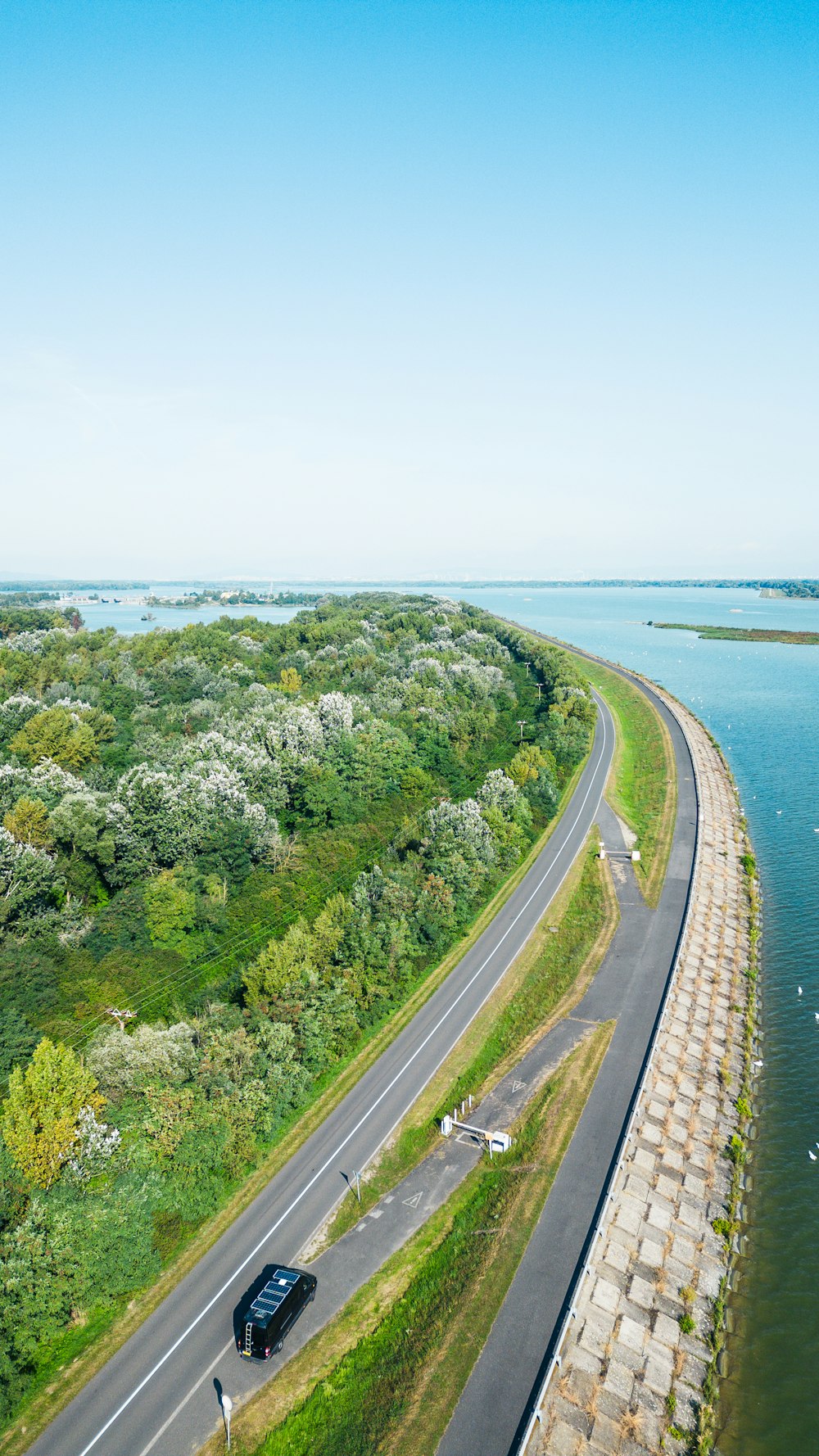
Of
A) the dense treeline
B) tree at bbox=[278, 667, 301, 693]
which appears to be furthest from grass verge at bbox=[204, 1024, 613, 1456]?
tree at bbox=[278, 667, 301, 693]

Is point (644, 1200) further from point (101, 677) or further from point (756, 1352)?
point (101, 677)

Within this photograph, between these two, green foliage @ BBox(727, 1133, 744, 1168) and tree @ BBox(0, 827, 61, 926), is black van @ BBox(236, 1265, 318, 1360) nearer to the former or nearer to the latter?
green foliage @ BBox(727, 1133, 744, 1168)

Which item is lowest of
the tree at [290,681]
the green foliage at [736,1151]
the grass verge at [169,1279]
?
the grass verge at [169,1279]

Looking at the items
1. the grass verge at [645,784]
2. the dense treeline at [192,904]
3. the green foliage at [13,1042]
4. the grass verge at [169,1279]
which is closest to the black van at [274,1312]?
the grass verge at [169,1279]

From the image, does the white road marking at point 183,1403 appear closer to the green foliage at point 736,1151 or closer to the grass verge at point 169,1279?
the grass verge at point 169,1279

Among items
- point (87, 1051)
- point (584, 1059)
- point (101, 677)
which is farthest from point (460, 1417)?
point (101, 677)

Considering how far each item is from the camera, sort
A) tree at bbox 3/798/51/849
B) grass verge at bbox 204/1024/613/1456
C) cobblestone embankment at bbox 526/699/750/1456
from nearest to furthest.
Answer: grass verge at bbox 204/1024/613/1456
cobblestone embankment at bbox 526/699/750/1456
tree at bbox 3/798/51/849

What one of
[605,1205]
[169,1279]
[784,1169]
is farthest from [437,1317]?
[784,1169]
